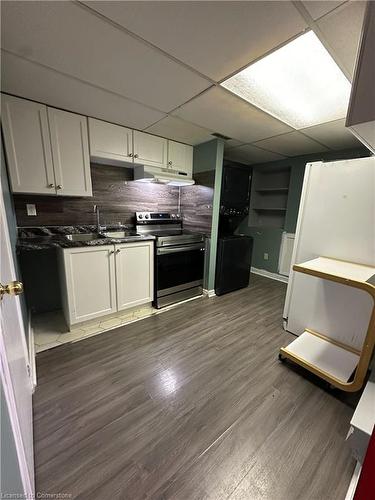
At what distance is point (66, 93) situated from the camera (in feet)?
5.26

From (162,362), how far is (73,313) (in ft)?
3.22

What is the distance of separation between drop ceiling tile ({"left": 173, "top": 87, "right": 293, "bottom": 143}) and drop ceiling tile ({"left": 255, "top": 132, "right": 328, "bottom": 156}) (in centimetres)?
22

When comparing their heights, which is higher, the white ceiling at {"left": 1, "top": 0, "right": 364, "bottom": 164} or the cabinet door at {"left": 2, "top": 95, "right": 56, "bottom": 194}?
the white ceiling at {"left": 1, "top": 0, "right": 364, "bottom": 164}

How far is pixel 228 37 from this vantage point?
1062mm

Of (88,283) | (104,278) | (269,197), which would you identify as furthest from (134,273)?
(269,197)

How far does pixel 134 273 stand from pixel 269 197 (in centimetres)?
→ 327

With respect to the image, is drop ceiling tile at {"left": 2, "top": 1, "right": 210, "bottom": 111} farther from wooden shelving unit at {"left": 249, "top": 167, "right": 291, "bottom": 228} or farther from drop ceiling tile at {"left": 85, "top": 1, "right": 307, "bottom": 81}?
wooden shelving unit at {"left": 249, "top": 167, "right": 291, "bottom": 228}

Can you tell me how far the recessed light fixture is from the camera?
3.83 ft

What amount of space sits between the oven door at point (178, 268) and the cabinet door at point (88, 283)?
57 centimetres

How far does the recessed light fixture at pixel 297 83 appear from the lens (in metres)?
1.17

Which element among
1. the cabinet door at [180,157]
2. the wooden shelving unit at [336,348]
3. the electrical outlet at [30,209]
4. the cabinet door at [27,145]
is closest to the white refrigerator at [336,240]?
the wooden shelving unit at [336,348]

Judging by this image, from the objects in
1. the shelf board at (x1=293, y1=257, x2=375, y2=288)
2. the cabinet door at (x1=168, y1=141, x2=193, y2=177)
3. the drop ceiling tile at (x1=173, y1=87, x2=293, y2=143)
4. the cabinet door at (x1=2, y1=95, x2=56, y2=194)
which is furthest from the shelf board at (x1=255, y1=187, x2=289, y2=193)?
the cabinet door at (x1=2, y1=95, x2=56, y2=194)

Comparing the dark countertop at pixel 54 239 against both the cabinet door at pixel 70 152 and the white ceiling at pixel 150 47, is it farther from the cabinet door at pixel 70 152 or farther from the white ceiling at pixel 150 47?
the white ceiling at pixel 150 47

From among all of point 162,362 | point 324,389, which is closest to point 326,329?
point 324,389
